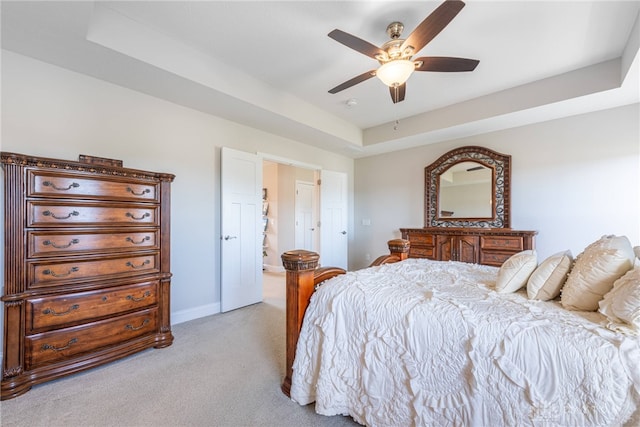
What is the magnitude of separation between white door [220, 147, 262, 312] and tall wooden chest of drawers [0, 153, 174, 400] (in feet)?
3.00

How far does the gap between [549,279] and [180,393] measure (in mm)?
2280

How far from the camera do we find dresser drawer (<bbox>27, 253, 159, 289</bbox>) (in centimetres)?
185

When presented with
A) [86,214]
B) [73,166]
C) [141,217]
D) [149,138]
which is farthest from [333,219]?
[73,166]

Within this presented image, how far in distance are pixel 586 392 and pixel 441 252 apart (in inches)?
127

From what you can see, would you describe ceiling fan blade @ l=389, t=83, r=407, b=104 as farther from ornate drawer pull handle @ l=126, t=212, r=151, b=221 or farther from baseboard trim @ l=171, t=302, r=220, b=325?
baseboard trim @ l=171, t=302, r=220, b=325

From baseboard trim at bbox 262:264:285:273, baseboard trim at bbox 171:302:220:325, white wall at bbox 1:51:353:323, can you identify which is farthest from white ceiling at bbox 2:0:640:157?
baseboard trim at bbox 262:264:285:273

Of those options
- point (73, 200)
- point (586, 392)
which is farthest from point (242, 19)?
point (586, 392)

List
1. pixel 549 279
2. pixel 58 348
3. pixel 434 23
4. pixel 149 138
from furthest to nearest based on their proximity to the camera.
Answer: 1. pixel 149 138
2. pixel 58 348
3. pixel 434 23
4. pixel 549 279

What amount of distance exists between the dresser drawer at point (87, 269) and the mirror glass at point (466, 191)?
3.96m

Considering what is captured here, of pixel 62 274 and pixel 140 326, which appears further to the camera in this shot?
pixel 140 326

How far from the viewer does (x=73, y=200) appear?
1.98 meters

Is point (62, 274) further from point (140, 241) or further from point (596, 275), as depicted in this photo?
point (596, 275)

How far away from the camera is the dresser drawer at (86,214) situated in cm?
186

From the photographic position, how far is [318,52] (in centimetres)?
256
